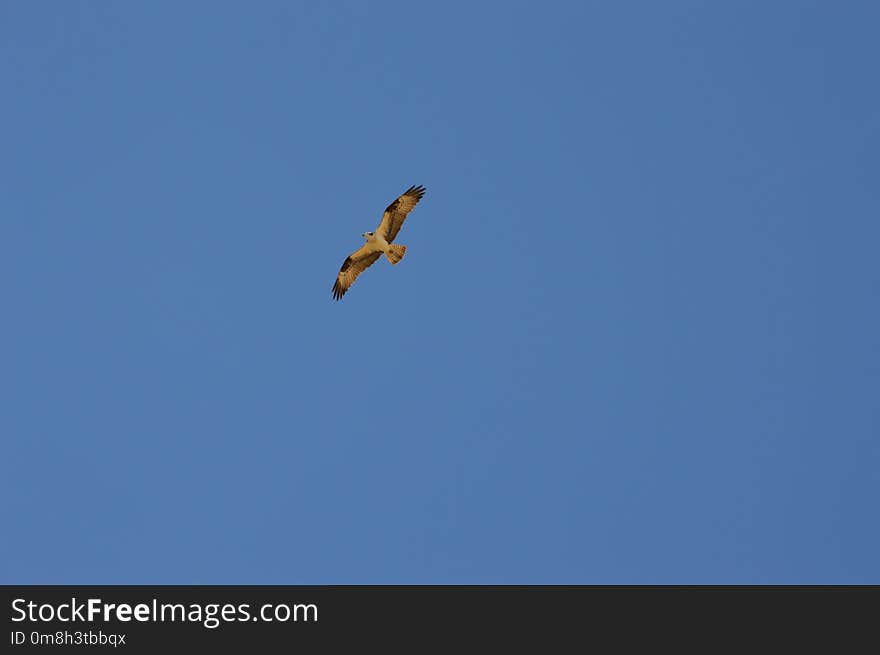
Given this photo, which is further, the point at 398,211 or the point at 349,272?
the point at 349,272

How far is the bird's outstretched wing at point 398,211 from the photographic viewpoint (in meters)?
46.4

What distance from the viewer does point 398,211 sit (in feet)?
153

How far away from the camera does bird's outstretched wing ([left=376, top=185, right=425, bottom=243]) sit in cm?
4638
